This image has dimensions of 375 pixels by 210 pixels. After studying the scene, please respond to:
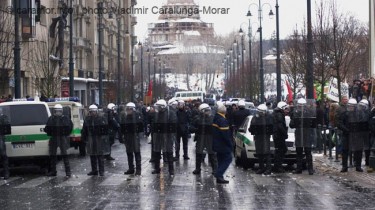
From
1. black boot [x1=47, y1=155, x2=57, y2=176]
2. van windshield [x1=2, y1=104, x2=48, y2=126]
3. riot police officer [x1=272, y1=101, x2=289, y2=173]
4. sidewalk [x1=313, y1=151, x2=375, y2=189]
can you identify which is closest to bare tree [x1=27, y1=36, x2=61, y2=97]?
van windshield [x1=2, y1=104, x2=48, y2=126]

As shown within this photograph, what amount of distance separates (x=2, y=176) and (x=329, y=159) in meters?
9.91

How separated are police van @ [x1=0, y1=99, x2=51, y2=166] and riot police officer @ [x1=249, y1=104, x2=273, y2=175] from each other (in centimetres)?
529

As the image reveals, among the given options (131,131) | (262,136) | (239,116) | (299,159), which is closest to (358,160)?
(299,159)

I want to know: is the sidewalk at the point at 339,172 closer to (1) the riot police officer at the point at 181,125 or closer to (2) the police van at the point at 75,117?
(1) the riot police officer at the point at 181,125

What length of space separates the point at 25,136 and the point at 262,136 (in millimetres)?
5995

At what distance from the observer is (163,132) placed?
2025 cm

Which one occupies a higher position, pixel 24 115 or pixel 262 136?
pixel 24 115

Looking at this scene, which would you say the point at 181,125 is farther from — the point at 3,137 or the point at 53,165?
the point at 3,137

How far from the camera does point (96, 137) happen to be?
2000 cm

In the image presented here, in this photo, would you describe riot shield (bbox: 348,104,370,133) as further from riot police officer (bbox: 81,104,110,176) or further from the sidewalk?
riot police officer (bbox: 81,104,110,176)

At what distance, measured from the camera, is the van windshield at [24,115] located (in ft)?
68.5

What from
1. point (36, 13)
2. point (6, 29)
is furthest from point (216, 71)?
point (6, 29)

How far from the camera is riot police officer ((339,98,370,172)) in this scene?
2012cm

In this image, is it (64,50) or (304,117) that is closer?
(304,117)
